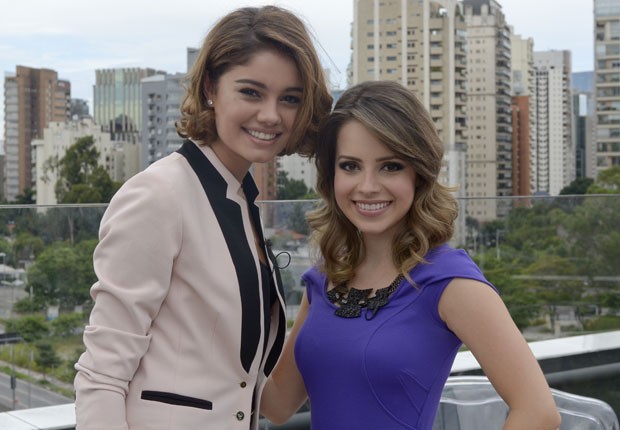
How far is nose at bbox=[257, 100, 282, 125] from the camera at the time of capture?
1.37m

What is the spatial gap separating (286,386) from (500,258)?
4.10 metres

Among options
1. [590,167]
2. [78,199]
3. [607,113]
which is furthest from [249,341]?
[590,167]

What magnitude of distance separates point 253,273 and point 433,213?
0.32 metres

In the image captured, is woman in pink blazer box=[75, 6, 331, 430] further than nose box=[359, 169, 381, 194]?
No

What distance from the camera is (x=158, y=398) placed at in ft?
4.17

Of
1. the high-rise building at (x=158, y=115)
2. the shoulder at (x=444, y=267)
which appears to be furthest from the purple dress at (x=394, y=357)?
the high-rise building at (x=158, y=115)

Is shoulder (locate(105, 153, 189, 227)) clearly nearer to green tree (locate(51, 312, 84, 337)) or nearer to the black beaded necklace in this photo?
the black beaded necklace


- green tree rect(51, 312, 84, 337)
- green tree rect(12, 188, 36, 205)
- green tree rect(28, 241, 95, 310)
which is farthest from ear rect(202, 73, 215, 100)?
green tree rect(12, 188, 36, 205)

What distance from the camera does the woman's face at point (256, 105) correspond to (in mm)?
1372

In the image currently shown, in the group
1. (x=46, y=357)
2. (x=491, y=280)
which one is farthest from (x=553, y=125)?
(x=491, y=280)

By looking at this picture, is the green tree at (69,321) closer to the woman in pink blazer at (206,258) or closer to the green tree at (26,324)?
the green tree at (26,324)

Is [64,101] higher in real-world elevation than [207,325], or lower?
higher

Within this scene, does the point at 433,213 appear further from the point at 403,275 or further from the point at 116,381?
the point at 116,381

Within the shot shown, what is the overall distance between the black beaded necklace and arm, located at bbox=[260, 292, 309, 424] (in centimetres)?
12
